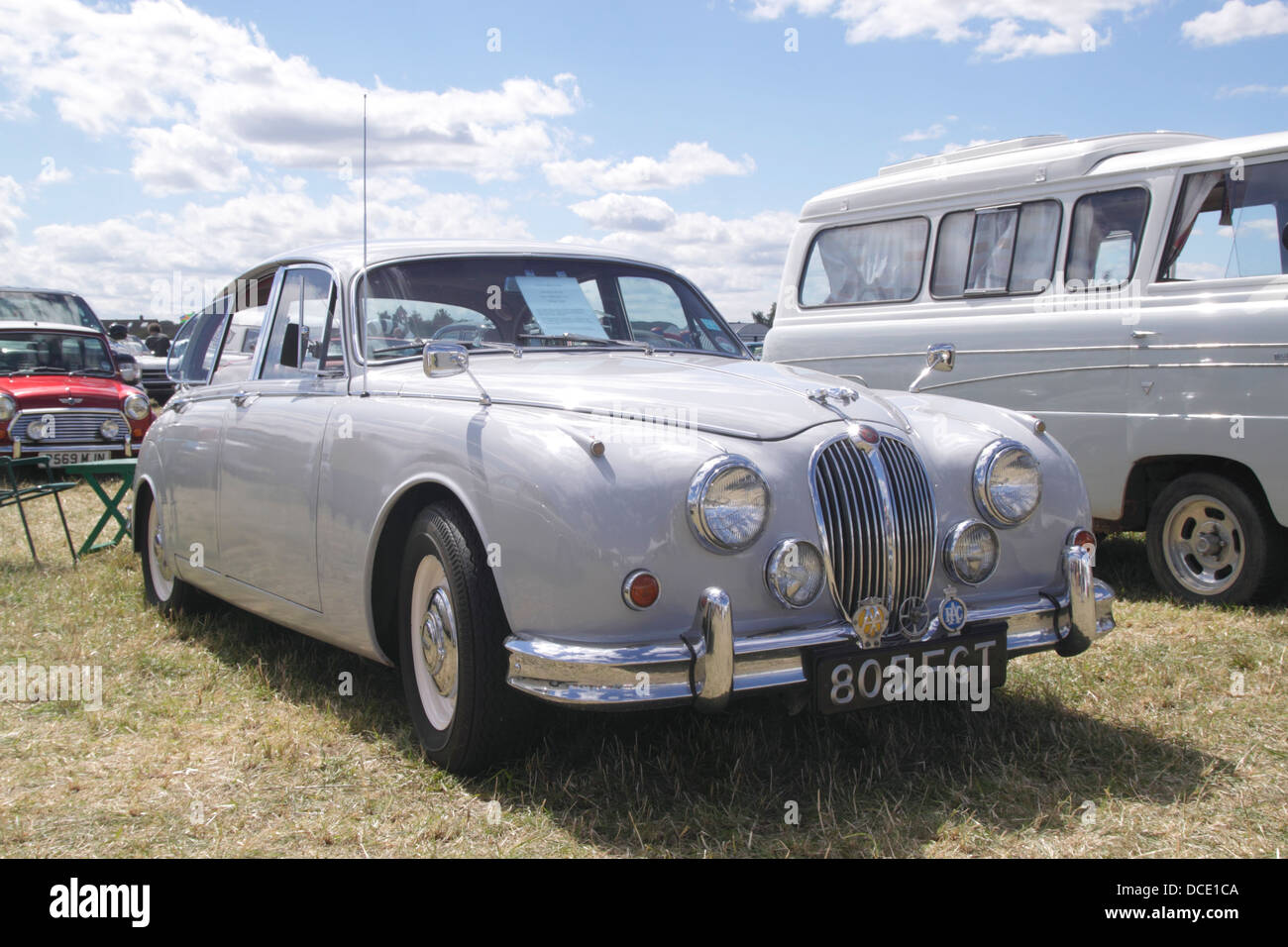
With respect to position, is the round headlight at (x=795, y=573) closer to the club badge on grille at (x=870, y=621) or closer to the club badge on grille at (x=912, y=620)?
the club badge on grille at (x=870, y=621)

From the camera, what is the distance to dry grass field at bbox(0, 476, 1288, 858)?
9.85 ft

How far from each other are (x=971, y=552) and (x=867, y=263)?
432cm

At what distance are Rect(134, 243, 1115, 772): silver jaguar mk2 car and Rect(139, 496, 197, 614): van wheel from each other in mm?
973

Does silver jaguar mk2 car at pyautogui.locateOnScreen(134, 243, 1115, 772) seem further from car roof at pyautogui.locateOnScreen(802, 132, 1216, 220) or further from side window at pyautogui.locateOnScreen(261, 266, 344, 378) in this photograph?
car roof at pyautogui.locateOnScreen(802, 132, 1216, 220)

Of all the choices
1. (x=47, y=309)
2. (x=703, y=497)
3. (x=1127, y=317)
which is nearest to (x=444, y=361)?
(x=703, y=497)

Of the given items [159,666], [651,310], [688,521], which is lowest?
[159,666]

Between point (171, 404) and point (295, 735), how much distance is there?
2507 millimetres

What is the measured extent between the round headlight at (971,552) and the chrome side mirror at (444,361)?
5.04ft

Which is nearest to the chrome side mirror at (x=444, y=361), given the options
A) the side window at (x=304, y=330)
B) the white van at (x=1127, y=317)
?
the side window at (x=304, y=330)

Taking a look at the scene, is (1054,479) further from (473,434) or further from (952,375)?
(952,375)

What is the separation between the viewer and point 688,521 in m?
2.89

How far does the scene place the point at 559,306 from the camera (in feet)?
14.0

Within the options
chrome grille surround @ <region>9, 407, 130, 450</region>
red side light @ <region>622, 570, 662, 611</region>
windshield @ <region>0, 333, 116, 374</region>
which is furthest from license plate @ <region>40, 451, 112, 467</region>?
red side light @ <region>622, 570, 662, 611</region>
